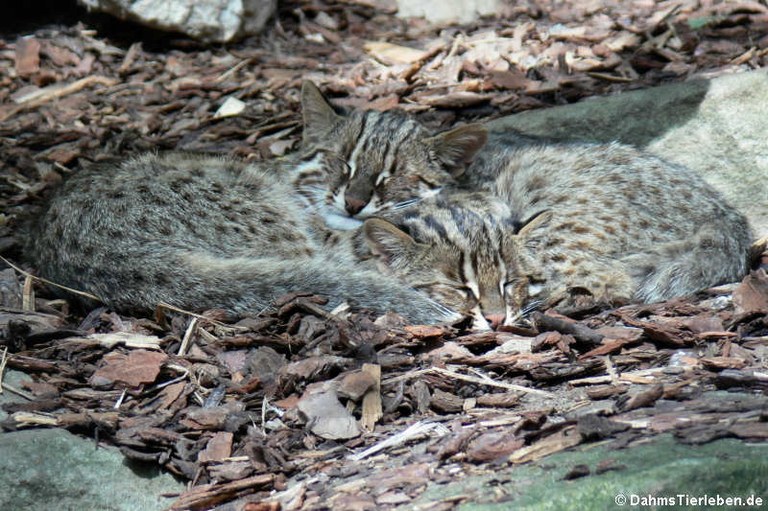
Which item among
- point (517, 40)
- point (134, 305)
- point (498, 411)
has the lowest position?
point (134, 305)

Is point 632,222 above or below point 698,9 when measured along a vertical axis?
below

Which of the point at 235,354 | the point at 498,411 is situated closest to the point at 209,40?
the point at 235,354

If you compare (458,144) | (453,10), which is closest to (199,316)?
(458,144)

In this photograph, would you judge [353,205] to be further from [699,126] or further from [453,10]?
[453,10]

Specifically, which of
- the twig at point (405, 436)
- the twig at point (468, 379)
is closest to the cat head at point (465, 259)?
the twig at point (468, 379)

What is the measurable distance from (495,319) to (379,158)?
190 centimetres

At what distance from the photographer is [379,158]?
7.75m

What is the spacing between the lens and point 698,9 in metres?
10.1

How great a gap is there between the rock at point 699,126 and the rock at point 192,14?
322cm

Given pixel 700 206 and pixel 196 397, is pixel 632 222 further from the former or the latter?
pixel 196 397

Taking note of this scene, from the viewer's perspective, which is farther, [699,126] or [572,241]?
[699,126]

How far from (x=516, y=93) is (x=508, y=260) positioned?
9.31ft

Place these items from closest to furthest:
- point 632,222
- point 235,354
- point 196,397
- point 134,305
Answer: point 196,397 < point 235,354 < point 134,305 < point 632,222

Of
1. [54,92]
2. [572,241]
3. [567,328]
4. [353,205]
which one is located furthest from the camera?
[54,92]
